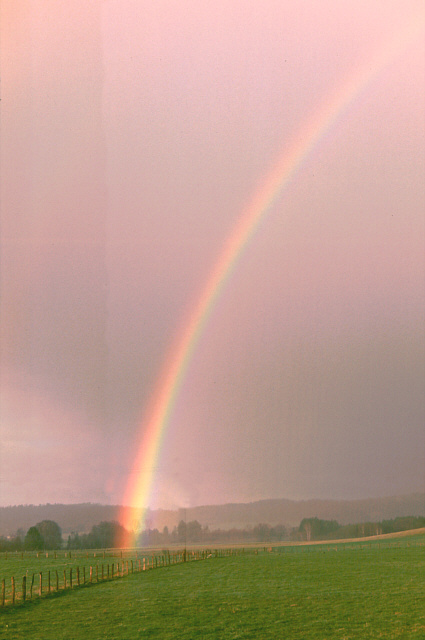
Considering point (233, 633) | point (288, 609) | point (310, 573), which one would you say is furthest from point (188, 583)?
point (233, 633)

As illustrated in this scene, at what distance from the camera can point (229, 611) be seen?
3597 centimetres

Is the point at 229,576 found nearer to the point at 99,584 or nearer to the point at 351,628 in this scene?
the point at 99,584

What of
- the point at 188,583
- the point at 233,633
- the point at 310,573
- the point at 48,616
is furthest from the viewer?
the point at 310,573

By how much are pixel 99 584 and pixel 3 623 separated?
27.5m

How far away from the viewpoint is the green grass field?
28781mm

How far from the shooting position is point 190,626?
3047 centimetres

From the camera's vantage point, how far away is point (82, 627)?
30984 millimetres

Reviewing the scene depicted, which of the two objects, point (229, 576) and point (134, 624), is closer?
point (134, 624)

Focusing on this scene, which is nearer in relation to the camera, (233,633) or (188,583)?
(233,633)

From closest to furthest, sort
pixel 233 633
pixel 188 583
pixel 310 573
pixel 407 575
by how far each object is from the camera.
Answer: pixel 233 633 < pixel 188 583 < pixel 407 575 < pixel 310 573

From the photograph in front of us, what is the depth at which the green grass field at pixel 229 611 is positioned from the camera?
94.4ft

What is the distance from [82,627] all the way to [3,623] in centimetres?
507

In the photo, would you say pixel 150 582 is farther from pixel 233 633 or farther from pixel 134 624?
pixel 233 633

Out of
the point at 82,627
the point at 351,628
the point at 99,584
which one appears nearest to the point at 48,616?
the point at 82,627
